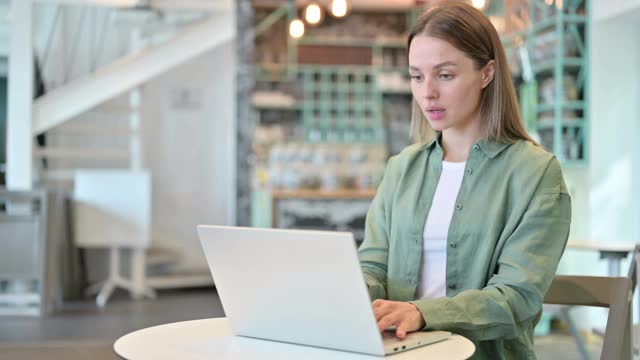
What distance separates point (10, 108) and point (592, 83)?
16.6 ft

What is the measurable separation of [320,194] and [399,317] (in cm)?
744

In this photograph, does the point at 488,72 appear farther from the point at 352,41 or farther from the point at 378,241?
the point at 352,41

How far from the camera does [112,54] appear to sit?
9.86 meters

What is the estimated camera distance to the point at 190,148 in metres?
10.1

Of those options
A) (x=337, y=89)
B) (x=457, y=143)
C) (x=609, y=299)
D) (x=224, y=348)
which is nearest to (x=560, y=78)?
(x=337, y=89)

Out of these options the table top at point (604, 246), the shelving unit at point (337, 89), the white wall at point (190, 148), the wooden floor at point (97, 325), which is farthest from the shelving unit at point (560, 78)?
the white wall at point (190, 148)

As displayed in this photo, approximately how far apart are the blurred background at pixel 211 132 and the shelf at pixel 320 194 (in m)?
0.02

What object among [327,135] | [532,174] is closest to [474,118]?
[532,174]

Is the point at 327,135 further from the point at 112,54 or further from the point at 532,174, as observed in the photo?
the point at 532,174

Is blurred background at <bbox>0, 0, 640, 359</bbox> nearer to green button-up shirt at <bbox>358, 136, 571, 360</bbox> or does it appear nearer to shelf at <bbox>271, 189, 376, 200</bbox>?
shelf at <bbox>271, 189, 376, 200</bbox>

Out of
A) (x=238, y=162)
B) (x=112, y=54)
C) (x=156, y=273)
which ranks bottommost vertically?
(x=156, y=273)

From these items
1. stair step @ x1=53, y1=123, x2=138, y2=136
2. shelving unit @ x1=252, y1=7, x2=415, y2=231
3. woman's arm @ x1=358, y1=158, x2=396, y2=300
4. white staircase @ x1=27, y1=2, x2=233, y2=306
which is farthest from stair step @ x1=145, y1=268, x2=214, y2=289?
woman's arm @ x1=358, y1=158, x2=396, y2=300

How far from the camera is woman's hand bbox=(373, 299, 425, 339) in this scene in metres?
1.51

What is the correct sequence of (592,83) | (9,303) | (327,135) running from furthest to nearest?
1. (327,135)
2. (9,303)
3. (592,83)
